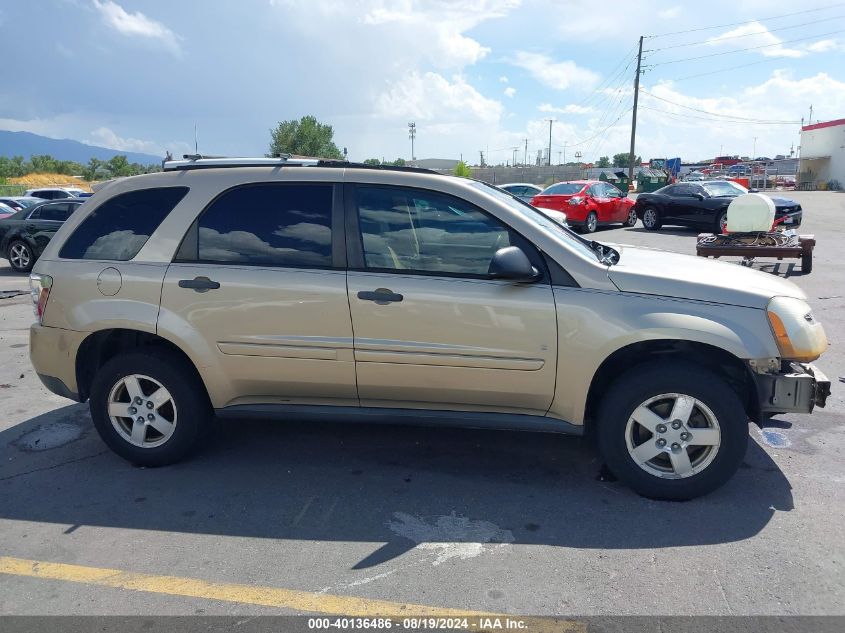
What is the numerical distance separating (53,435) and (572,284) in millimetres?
3965

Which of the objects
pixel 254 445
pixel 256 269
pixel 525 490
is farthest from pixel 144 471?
pixel 525 490

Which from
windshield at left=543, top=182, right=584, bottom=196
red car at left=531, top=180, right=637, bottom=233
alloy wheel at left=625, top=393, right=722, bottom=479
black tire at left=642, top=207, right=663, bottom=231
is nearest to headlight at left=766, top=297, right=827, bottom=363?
alloy wheel at left=625, top=393, right=722, bottom=479

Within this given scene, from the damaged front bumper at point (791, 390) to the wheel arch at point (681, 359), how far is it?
74mm

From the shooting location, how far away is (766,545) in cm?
330

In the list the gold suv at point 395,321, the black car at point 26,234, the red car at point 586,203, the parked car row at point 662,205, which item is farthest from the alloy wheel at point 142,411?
the red car at point 586,203

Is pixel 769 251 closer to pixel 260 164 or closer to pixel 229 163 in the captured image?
pixel 260 164

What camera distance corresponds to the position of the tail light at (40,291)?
14.1ft

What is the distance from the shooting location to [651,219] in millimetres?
19891

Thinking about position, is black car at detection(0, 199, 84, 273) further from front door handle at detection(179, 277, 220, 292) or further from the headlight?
the headlight

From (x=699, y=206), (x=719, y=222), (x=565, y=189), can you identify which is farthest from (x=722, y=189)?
(x=565, y=189)

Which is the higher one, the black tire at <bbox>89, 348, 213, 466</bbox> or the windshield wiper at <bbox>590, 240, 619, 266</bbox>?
the windshield wiper at <bbox>590, 240, 619, 266</bbox>

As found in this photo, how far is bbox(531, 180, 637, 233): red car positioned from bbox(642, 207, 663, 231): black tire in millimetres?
929

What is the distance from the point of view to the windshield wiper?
13.2 feet

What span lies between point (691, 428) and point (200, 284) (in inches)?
119
